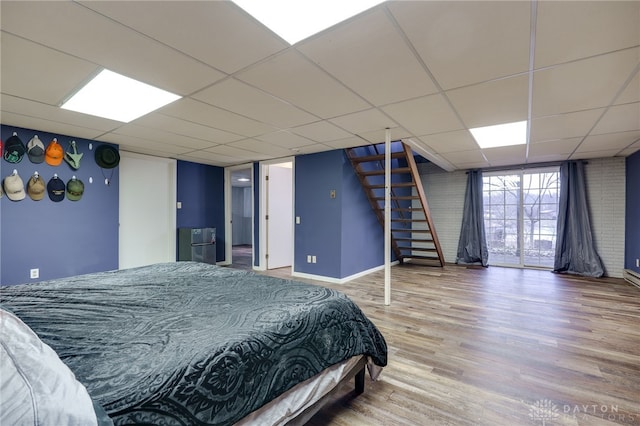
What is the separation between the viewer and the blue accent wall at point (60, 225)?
3.47 m

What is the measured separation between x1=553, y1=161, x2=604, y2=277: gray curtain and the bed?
5.62 m

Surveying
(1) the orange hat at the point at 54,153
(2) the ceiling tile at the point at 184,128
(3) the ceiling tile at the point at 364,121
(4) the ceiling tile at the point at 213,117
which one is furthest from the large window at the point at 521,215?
(1) the orange hat at the point at 54,153

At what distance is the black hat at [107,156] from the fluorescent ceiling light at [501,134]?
5052mm

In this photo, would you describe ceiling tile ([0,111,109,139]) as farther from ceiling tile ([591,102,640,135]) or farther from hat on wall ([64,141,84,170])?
ceiling tile ([591,102,640,135])

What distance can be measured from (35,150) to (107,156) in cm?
78

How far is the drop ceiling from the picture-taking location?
1562mm

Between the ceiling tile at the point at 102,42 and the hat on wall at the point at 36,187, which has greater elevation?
the ceiling tile at the point at 102,42

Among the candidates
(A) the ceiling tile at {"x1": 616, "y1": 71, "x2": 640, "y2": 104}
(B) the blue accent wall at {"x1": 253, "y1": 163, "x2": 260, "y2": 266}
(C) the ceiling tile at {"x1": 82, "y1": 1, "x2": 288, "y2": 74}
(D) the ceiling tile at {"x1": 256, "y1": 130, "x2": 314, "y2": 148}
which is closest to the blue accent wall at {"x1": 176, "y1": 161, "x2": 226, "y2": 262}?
(B) the blue accent wall at {"x1": 253, "y1": 163, "x2": 260, "y2": 266}

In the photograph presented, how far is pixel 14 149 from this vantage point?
342 cm

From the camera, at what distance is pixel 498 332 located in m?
2.79

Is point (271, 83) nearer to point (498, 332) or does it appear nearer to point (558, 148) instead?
point (498, 332)

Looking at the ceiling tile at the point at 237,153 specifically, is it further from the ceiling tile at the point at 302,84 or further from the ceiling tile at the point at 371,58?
the ceiling tile at the point at 371,58

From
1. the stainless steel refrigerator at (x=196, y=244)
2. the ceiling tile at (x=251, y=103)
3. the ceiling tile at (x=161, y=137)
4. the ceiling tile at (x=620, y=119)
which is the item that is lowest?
the stainless steel refrigerator at (x=196, y=244)

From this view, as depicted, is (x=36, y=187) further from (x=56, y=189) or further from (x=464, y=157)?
(x=464, y=157)
